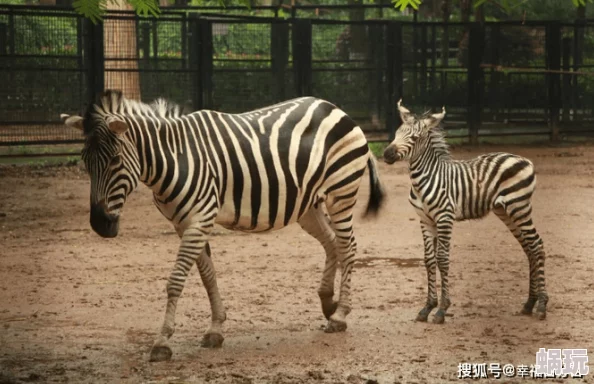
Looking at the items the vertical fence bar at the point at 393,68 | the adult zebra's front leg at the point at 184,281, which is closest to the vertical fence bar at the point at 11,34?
the vertical fence bar at the point at 393,68

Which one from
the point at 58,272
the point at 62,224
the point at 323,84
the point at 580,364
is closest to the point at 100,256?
the point at 58,272

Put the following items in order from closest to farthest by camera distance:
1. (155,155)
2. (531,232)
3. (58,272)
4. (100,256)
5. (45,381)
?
(45,381)
(155,155)
(531,232)
(58,272)
(100,256)

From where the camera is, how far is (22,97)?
13.6 meters

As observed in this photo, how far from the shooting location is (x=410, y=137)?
7.27 m

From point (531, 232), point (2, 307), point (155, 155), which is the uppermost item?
point (155, 155)

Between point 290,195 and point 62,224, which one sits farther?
point 62,224

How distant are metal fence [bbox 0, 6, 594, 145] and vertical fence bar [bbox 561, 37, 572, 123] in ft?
0.07

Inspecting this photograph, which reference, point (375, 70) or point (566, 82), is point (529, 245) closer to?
point (375, 70)

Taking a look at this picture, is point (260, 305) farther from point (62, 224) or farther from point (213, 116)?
point (62, 224)

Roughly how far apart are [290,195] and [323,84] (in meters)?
9.34

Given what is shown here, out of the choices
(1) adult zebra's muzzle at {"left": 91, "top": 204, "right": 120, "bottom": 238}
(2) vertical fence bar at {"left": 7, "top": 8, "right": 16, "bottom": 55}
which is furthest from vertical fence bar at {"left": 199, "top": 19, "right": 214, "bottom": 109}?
(1) adult zebra's muzzle at {"left": 91, "top": 204, "right": 120, "bottom": 238}

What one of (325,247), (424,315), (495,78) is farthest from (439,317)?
(495,78)

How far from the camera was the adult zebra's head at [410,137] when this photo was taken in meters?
7.23

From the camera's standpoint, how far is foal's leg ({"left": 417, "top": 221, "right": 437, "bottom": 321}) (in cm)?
686
